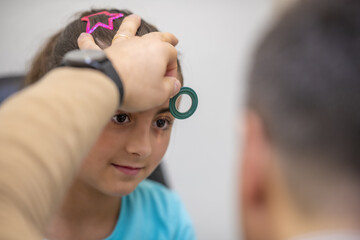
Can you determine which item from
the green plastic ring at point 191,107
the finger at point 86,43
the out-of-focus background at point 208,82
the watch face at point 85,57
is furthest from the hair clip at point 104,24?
the out-of-focus background at point 208,82

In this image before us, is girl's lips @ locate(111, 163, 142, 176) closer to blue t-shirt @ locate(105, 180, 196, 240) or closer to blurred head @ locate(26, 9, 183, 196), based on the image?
blurred head @ locate(26, 9, 183, 196)

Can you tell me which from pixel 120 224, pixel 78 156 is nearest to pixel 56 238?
pixel 120 224

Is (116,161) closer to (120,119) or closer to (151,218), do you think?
(120,119)

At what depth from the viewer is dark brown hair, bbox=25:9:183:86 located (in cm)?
90

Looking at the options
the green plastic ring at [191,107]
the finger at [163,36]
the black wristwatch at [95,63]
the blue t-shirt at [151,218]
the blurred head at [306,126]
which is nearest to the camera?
the blurred head at [306,126]

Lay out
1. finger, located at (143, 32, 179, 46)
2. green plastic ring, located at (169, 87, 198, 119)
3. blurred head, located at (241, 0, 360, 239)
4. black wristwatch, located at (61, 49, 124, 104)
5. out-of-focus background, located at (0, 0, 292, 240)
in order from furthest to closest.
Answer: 1. out-of-focus background, located at (0, 0, 292, 240)
2. green plastic ring, located at (169, 87, 198, 119)
3. finger, located at (143, 32, 179, 46)
4. black wristwatch, located at (61, 49, 124, 104)
5. blurred head, located at (241, 0, 360, 239)

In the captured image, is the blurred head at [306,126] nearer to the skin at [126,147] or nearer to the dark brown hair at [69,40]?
the skin at [126,147]

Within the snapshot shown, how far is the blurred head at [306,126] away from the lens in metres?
0.42

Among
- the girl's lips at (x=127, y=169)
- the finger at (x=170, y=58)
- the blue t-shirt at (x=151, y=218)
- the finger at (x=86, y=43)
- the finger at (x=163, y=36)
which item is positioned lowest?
the blue t-shirt at (x=151, y=218)

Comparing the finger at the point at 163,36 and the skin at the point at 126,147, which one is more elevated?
the finger at the point at 163,36

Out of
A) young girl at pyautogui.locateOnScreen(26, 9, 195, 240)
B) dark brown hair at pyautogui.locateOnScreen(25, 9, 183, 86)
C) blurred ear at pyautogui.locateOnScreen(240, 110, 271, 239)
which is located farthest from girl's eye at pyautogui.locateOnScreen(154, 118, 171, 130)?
blurred ear at pyautogui.locateOnScreen(240, 110, 271, 239)

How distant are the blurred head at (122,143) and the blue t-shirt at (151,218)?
0.17 m

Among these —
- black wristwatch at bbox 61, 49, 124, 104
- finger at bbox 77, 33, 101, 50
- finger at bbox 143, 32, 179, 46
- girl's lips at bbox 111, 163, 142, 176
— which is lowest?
girl's lips at bbox 111, 163, 142, 176

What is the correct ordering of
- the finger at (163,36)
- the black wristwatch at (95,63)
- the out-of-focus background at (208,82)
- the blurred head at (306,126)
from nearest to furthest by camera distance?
1. the blurred head at (306,126)
2. the black wristwatch at (95,63)
3. the finger at (163,36)
4. the out-of-focus background at (208,82)
